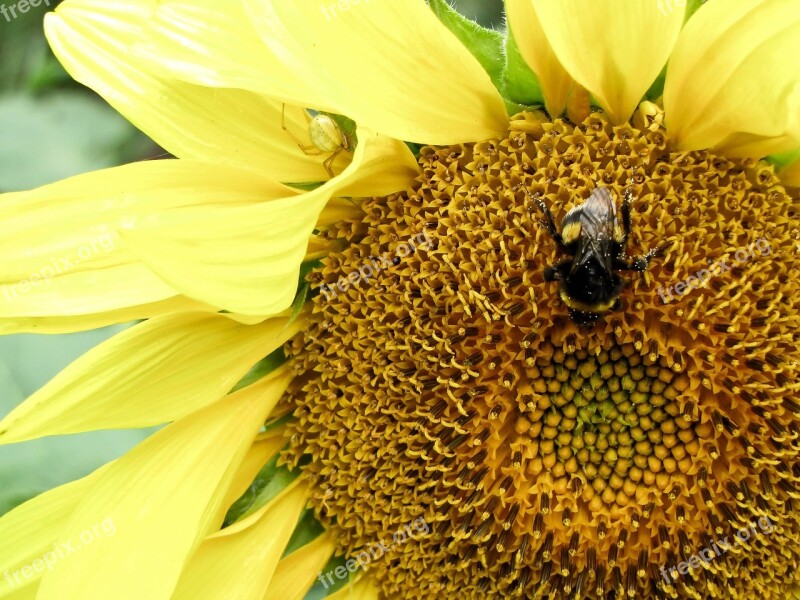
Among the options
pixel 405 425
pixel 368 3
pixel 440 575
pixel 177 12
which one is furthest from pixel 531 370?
pixel 177 12

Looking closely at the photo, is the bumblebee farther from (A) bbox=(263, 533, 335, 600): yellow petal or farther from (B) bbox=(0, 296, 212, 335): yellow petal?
(A) bbox=(263, 533, 335, 600): yellow petal

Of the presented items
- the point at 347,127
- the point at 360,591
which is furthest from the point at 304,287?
the point at 360,591

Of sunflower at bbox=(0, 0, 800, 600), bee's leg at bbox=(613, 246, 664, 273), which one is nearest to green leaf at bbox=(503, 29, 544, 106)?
sunflower at bbox=(0, 0, 800, 600)

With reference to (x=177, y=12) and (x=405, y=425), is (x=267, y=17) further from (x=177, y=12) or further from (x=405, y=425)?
(x=405, y=425)

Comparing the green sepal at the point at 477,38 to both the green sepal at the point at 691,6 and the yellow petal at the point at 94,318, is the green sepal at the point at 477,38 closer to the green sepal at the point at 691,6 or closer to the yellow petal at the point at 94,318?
the green sepal at the point at 691,6

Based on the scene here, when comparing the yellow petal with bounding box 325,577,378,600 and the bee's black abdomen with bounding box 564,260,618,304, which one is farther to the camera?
the yellow petal with bounding box 325,577,378,600

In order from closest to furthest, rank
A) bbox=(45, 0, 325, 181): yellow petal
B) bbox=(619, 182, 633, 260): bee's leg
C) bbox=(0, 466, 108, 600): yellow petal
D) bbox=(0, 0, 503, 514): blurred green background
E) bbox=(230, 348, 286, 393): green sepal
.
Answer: bbox=(619, 182, 633, 260): bee's leg
bbox=(45, 0, 325, 181): yellow petal
bbox=(0, 466, 108, 600): yellow petal
bbox=(230, 348, 286, 393): green sepal
bbox=(0, 0, 503, 514): blurred green background
